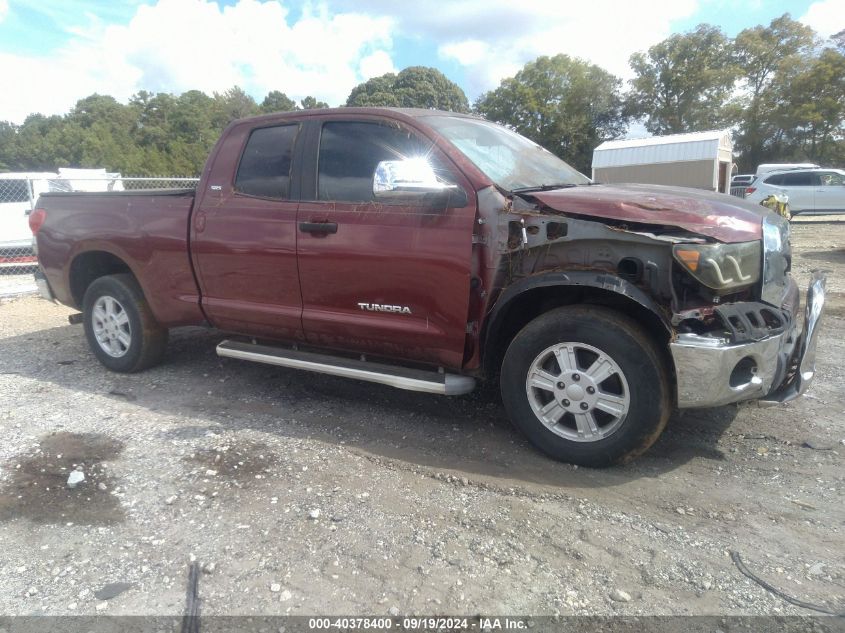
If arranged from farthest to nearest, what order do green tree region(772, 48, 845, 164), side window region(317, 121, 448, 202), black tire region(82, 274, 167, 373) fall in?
green tree region(772, 48, 845, 164), black tire region(82, 274, 167, 373), side window region(317, 121, 448, 202)

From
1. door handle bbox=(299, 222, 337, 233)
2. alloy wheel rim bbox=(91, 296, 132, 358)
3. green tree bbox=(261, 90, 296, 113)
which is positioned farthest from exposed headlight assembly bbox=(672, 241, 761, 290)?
green tree bbox=(261, 90, 296, 113)

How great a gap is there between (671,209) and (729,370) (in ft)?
2.69

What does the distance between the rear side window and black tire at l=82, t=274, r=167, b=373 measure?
720 centimetres

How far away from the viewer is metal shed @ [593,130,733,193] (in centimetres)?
1689

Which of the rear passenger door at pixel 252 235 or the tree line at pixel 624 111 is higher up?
the tree line at pixel 624 111

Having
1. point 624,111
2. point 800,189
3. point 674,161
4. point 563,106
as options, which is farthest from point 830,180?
point 563,106

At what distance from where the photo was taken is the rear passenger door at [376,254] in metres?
3.52

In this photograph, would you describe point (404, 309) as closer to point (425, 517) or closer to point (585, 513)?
point (425, 517)

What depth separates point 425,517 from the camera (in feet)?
9.84

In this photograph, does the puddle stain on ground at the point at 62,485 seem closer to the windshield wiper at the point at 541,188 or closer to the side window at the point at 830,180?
the windshield wiper at the point at 541,188

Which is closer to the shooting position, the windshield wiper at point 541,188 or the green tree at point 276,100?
the windshield wiper at point 541,188

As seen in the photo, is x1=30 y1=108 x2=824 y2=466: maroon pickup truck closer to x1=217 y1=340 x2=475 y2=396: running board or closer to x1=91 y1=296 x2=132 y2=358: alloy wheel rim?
x1=217 y1=340 x2=475 y2=396: running board

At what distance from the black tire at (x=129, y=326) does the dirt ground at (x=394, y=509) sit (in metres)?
0.50

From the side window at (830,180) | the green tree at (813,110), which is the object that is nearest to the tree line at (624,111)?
the green tree at (813,110)
